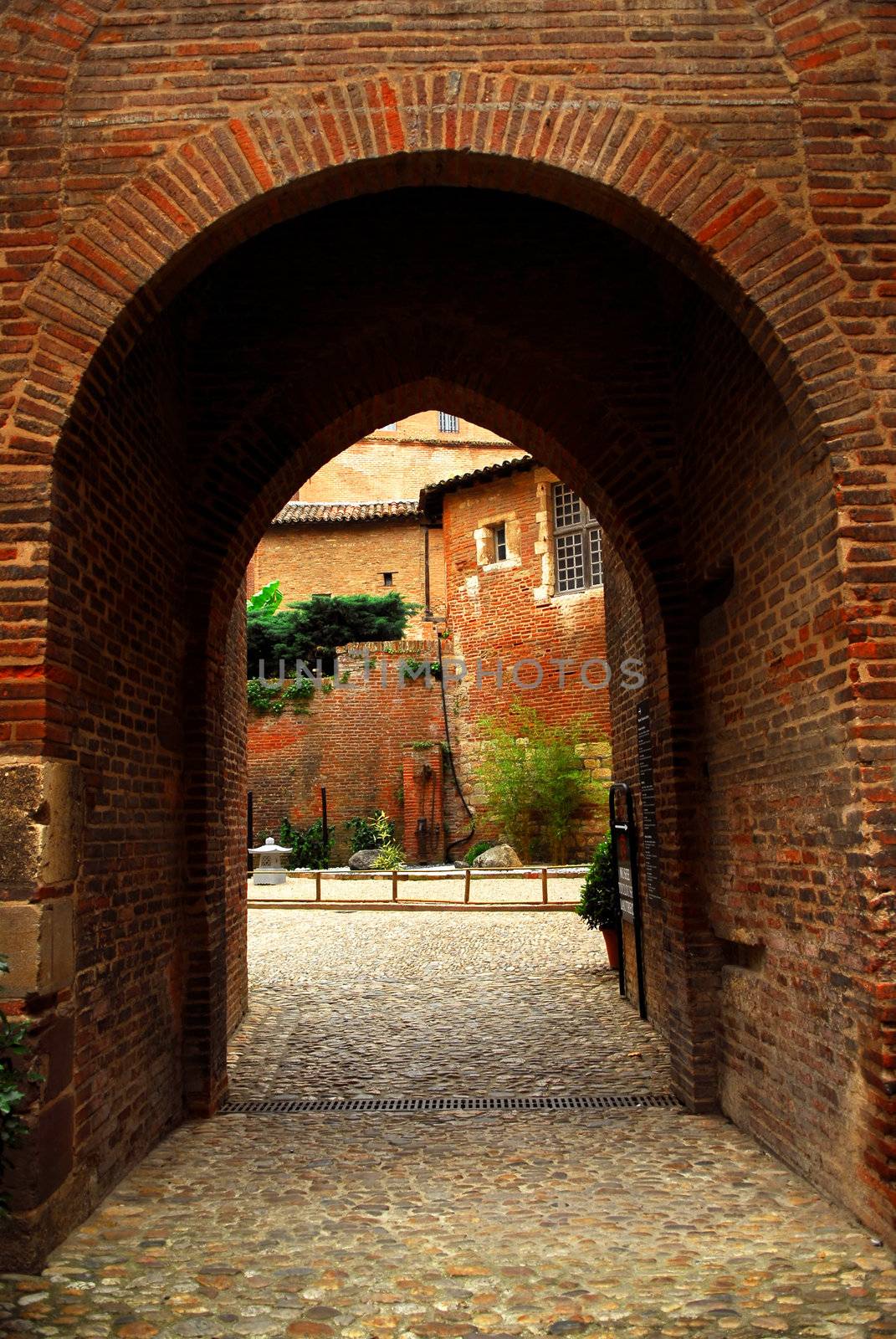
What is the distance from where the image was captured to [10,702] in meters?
3.73

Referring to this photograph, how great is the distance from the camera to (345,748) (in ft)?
83.1

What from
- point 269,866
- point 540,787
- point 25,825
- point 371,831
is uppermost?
point 540,787

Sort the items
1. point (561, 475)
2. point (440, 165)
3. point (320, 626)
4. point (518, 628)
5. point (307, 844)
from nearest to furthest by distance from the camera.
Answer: point (440, 165)
point (561, 475)
point (518, 628)
point (307, 844)
point (320, 626)

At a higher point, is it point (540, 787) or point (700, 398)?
point (700, 398)

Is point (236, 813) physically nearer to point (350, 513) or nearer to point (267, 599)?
point (267, 599)

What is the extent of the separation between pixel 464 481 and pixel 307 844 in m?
9.50

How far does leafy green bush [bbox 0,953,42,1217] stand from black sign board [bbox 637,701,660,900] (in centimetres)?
408

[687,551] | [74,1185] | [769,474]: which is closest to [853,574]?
[769,474]

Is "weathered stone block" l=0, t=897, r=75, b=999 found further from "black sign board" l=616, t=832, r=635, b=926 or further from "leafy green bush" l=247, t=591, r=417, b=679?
"leafy green bush" l=247, t=591, r=417, b=679

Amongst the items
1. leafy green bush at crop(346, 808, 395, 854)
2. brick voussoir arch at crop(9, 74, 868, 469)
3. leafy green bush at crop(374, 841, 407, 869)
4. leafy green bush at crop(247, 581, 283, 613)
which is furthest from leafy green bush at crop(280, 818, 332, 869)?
brick voussoir arch at crop(9, 74, 868, 469)

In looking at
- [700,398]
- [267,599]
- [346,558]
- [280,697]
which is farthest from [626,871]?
[346,558]

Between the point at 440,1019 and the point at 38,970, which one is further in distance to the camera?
the point at 440,1019

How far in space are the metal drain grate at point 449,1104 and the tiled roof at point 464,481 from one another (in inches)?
716

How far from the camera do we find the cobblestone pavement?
21.2 feet
